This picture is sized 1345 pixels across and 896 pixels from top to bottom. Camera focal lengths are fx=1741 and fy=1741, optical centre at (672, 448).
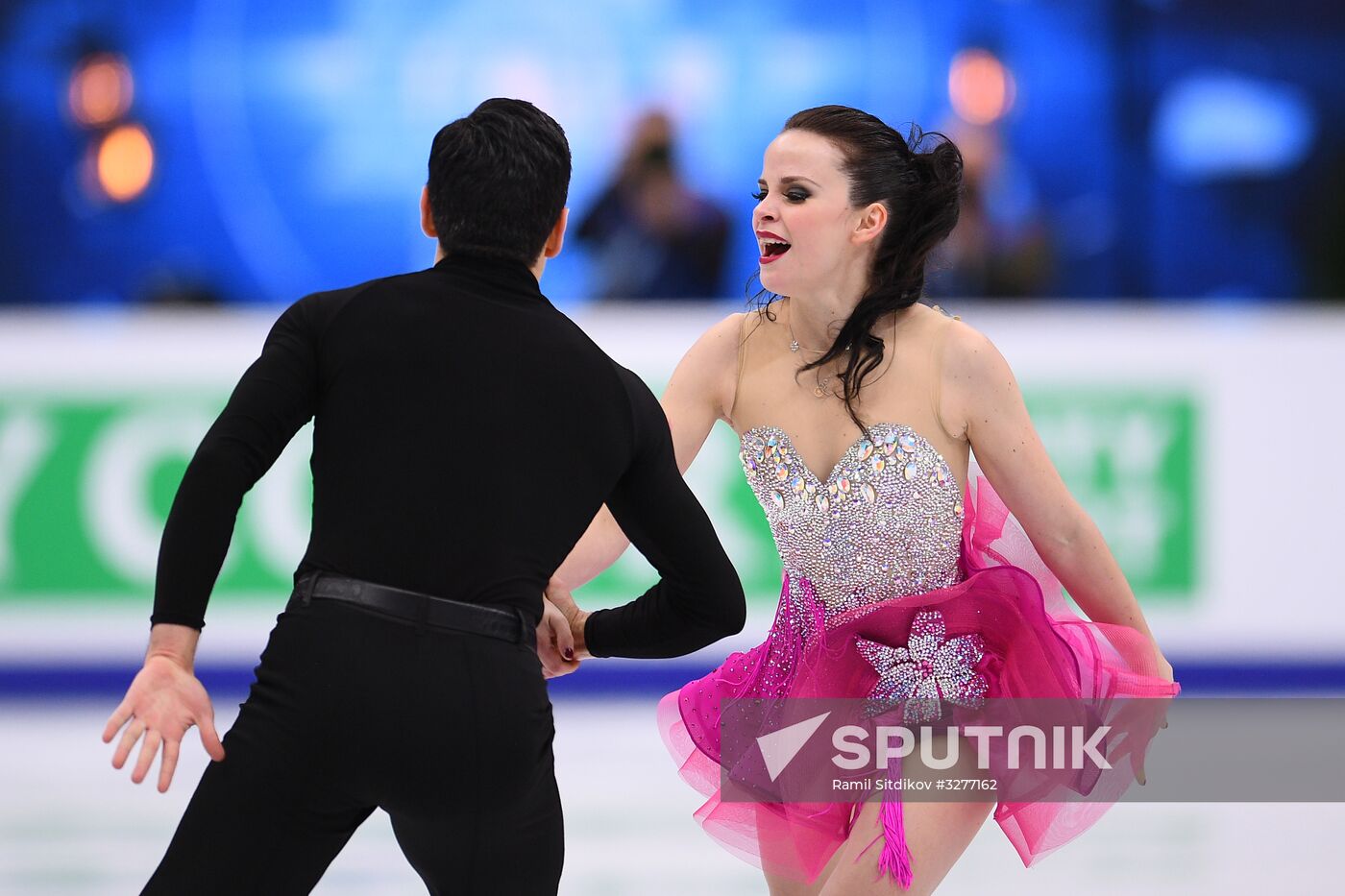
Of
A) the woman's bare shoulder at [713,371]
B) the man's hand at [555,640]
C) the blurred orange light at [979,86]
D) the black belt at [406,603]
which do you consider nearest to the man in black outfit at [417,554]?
the black belt at [406,603]

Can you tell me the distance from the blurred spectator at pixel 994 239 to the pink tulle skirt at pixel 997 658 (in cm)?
416

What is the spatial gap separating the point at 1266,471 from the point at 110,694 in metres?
4.06

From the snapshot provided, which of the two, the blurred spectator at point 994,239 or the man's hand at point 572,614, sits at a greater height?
the blurred spectator at point 994,239

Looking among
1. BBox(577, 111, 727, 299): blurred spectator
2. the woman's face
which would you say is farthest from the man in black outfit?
BBox(577, 111, 727, 299): blurred spectator

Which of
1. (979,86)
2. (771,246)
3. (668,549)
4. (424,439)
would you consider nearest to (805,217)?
(771,246)

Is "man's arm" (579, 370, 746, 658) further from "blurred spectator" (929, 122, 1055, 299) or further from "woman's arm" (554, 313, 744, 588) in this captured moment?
"blurred spectator" (929, 122, 1055, 299)

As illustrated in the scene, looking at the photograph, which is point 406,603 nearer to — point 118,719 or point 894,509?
point 118,719

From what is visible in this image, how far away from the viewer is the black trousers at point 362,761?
1.92 meters

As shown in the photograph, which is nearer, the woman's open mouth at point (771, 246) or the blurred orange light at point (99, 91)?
the woman's open mouth at point (771, 246)

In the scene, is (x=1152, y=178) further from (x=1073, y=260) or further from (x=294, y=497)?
(x=294, y=497)

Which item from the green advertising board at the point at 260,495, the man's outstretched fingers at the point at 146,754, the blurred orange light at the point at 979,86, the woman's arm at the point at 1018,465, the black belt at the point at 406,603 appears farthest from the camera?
the blurred orange light at the point at 979,86

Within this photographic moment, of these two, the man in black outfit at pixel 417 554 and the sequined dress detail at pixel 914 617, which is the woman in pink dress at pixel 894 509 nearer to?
the sequined dress detail at pixel 914 617

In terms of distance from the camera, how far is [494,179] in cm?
206

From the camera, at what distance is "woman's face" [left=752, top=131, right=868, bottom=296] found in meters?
2.74
